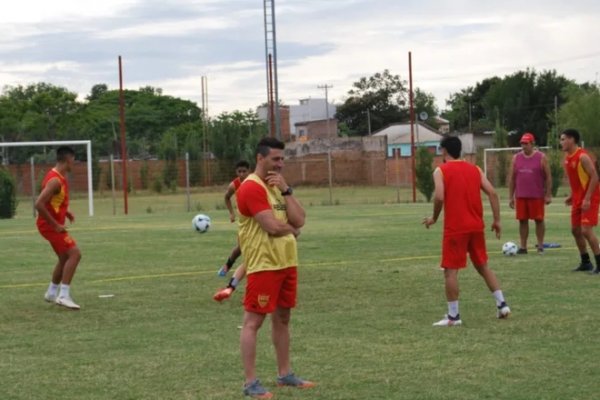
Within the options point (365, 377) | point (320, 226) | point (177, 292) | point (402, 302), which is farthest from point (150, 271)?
point (320, 226)

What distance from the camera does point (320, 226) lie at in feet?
90.6

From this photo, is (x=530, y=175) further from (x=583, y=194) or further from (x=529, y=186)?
(x=583, y=194)

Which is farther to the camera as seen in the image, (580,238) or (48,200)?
(580,238)

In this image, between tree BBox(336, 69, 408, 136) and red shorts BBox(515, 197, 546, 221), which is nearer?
red shorts BBox(515, 197, 546, 221)

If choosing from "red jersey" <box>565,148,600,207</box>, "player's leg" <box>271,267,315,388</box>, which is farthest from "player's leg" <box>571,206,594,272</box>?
"player's leg" <box>271,267,315,388</box>

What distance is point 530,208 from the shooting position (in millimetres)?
17875

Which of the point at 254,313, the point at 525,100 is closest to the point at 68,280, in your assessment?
the point at 254,313

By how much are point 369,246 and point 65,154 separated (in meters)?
8.96

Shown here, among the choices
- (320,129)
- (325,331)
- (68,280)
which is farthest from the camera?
(320,129)

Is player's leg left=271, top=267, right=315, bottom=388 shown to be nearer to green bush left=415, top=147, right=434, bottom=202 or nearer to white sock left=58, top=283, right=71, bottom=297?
white sock left=58, top=283, right=71, bottom=297

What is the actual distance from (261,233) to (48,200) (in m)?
5.73

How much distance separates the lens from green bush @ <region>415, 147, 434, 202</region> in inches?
1756

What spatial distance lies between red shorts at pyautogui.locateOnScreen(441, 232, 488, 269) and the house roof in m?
98.2

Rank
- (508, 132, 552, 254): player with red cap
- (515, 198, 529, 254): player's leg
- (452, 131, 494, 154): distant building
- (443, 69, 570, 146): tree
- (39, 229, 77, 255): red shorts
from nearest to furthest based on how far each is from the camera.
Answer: (39, 229, 77, 255): red shorts → (508, 132, 552, 254): player with red cap → (515, 198, 529, 254): player's leg → (452, 131, 494, 154): distant building → (443, 69, 570, 146): tree
